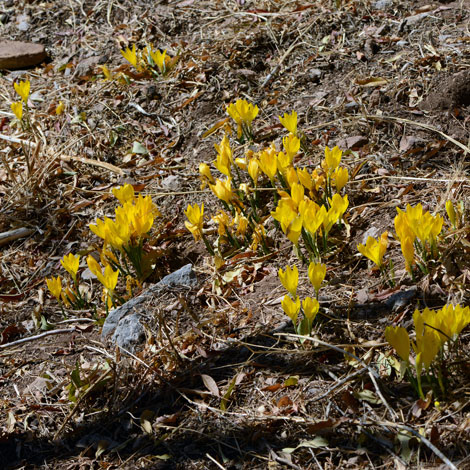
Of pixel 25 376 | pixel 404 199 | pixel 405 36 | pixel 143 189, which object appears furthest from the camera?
pixel 405 36

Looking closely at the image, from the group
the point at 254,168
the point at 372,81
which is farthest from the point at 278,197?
the point at 372,81

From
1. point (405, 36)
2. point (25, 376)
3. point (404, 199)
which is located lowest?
point (25, 376)

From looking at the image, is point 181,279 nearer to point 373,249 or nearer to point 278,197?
point 278,197

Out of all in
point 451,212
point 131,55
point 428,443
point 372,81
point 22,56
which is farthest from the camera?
point 22,56

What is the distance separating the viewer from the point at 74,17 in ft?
18.3

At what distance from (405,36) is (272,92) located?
3.25 ft

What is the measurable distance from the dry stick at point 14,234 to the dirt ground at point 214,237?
0.04 metres

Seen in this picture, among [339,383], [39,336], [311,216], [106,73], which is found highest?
[311,216]

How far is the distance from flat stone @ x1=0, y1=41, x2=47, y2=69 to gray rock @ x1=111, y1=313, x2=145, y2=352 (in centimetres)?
349

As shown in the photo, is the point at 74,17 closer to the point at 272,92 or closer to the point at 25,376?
the point at 272,92

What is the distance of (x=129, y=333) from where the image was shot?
2.63m

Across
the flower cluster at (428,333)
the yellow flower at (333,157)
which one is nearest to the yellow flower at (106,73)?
the yellow flower at (333,157)

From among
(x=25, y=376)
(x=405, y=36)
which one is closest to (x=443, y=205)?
(x=405, y=36)

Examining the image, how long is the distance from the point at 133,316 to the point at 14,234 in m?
1.33
